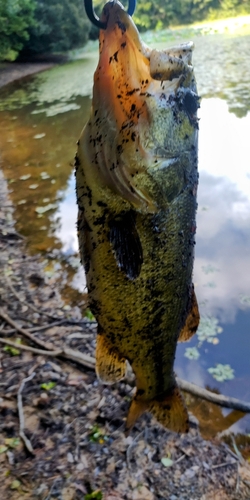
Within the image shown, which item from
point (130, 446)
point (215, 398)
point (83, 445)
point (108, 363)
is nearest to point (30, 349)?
point (83, 445)

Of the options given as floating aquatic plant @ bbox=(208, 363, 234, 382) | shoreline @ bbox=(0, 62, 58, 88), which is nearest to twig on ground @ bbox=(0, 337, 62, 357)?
floating aquatic plant @ bbox=(208, 363, 234, 382)

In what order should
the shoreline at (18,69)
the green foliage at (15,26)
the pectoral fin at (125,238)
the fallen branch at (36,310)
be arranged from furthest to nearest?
the shoreline at (18,69) → the green foliage at (15,26) → the fallen branch at (36,310) → the pectoral fin at (125,238)

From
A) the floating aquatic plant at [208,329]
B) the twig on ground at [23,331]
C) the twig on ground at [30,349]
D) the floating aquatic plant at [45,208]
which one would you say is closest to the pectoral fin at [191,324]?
the twig on ground at [30,349]

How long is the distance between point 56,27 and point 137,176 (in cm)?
2796

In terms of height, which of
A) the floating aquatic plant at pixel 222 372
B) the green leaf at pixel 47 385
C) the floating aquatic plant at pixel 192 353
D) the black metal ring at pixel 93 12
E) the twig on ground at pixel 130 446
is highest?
the black metal ring at pixel 93 12

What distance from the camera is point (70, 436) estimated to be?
301 centimetres

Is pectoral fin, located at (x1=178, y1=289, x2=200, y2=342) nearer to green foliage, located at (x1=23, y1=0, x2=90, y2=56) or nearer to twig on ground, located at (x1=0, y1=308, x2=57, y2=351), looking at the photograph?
twig on ground, located at (x1=0, y1=308, x2=57, y2=351)

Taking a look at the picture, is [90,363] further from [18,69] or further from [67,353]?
[18,69]

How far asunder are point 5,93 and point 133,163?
18.9 metres

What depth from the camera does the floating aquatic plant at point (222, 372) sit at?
3.77 meters

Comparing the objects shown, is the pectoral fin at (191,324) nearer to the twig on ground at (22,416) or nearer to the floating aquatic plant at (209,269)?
the twig on ground at (22,416)

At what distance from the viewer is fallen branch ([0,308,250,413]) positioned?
332 centimetres

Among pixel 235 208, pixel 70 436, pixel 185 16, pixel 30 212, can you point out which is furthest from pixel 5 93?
pixel 185 16

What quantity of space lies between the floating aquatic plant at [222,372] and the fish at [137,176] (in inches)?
89.2
